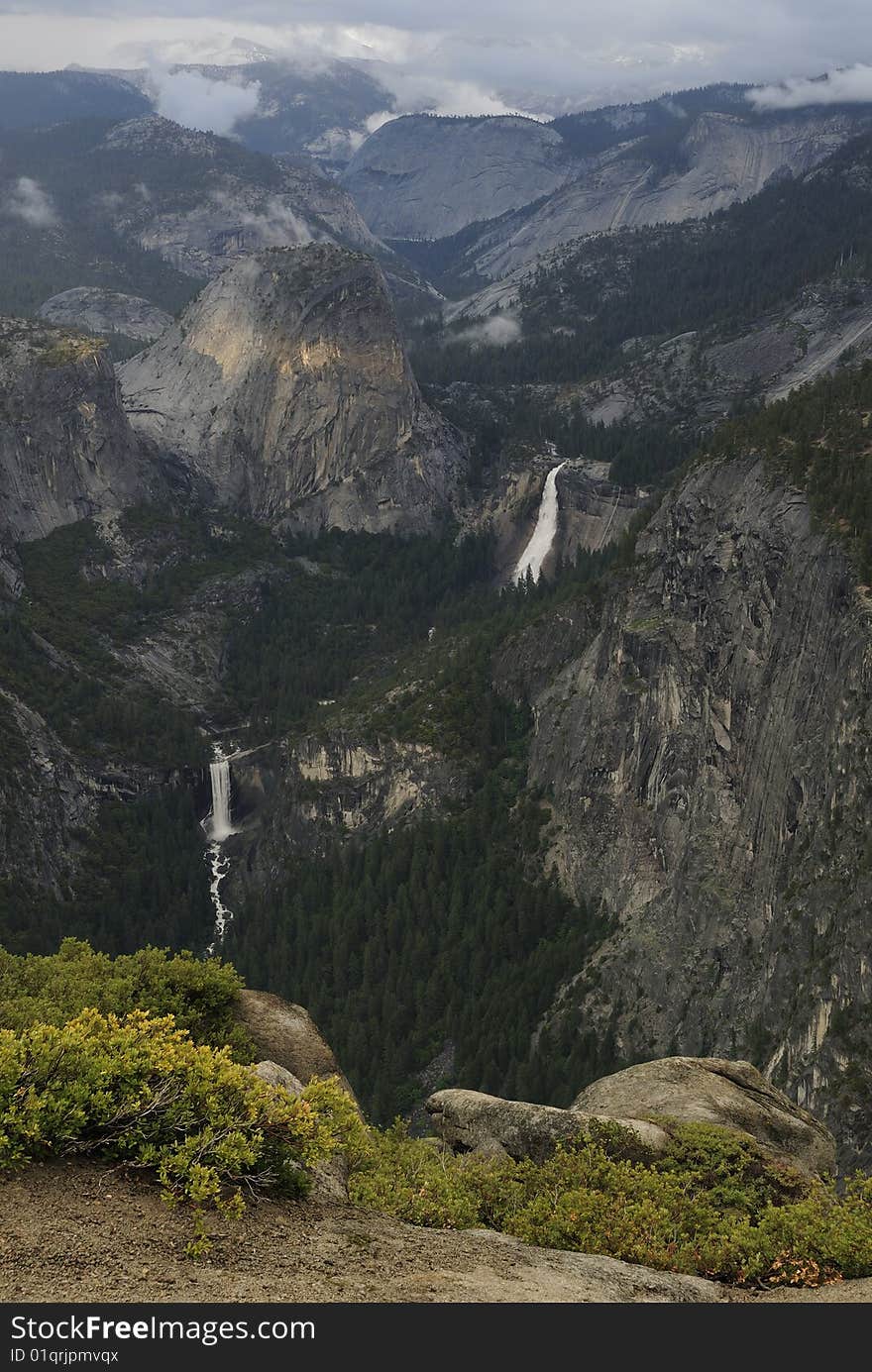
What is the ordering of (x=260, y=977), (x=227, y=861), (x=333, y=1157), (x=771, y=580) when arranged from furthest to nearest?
(x=227, y=861)
(x=260, y=977)
(x=771, y=580)
(x=333, y=1157)

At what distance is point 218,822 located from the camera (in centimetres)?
17950

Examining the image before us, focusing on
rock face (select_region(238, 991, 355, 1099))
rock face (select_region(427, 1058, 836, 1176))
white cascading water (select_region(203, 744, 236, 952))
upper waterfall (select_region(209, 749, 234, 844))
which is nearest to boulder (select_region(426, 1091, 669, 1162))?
rock face (select_region(427, 1058, 836, 1176))

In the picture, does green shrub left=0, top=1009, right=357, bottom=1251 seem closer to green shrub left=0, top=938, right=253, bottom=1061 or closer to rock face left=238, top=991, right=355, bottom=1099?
green shrub left=0, top=938, right=253, bottom=1061

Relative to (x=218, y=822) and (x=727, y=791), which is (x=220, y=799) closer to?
(x=218, y=822)

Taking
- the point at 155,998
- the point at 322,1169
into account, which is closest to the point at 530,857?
the point at 155,998

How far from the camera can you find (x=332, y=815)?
532 ft

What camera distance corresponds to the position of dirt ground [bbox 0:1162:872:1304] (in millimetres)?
27266

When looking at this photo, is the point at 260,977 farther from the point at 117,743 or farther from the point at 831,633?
the point at 831,633

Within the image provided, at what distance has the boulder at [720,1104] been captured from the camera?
48375 mm

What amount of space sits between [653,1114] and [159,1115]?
22923 millimetres

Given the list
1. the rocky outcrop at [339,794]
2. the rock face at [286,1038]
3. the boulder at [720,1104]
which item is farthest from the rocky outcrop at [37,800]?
the boulder at [720,1104]

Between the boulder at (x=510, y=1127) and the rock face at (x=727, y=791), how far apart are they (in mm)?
31907

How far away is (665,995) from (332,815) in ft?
202

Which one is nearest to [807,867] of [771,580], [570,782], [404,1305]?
[771,580]
